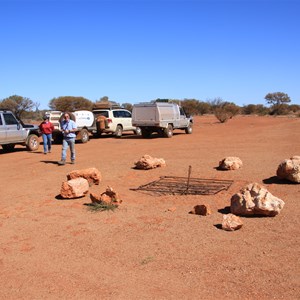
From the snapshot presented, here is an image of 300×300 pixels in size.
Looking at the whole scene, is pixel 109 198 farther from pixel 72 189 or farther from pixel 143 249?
pixel 143 249

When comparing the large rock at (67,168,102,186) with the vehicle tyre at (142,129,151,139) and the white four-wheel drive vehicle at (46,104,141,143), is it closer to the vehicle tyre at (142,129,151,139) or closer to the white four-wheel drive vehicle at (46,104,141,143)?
the white four-wheel drive vehicle at (46,104,141,143)

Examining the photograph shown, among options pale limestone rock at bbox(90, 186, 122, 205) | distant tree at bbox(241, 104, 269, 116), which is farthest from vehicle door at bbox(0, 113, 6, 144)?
distant tree at bbox(241, 104, 269, 116)

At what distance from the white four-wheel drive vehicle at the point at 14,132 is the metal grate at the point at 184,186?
915 centimetres

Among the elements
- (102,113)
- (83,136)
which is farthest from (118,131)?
(83,136)

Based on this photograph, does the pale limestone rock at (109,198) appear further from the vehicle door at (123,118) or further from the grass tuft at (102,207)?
the vehicle door at (123,118)

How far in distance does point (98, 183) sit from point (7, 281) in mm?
5229

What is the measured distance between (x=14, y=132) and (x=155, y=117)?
8.57 meters

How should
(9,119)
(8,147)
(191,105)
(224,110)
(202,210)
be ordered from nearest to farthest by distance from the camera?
(202,210) < (9,119) < (8,147) < (224,110) < (191,105)

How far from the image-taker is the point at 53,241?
596 cm

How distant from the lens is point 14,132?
56.9ft

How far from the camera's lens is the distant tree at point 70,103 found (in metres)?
61.2

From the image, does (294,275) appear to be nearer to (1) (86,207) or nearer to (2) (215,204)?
(2) (215,204)

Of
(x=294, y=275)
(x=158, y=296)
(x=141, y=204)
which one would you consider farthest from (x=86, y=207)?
(x=294, y=275)

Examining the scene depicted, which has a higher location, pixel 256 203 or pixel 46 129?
pixel 46 129
